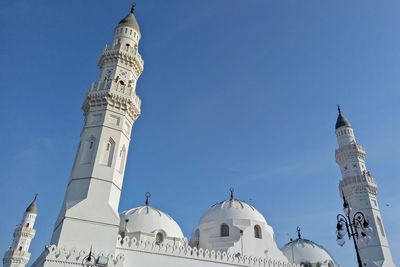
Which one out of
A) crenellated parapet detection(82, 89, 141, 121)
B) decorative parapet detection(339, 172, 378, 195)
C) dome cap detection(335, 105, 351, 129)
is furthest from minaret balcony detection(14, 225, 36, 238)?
dome cap detection(335, 105, 351, 129)

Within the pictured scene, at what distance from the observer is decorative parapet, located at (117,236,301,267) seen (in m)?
16.5

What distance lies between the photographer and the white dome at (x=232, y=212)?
77.9 feet

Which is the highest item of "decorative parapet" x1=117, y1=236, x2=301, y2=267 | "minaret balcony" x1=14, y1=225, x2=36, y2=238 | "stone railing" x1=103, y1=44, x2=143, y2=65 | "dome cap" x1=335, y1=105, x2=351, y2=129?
"dome cap" x1=335, y1=105, x2=351, y2=129

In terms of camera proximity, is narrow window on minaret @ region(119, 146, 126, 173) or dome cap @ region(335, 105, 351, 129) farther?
dome cap @ region(335, 105, 351, 129)

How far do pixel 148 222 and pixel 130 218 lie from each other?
1.29m

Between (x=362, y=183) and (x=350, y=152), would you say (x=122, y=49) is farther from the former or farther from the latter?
(x=362, y=183)

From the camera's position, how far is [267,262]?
19672mm

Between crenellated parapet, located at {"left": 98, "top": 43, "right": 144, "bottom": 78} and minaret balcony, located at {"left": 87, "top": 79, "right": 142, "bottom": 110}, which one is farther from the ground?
crenellated parapet, located at {"left": 98, "top": 43, "right": 144, "bottom": 78}

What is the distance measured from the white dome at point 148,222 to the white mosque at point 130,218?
0.07 meters

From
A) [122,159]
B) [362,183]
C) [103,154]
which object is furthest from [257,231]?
[103,154]

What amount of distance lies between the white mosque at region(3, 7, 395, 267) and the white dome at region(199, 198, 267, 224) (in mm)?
75

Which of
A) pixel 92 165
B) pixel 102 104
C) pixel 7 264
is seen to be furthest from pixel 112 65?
pixel 7 264

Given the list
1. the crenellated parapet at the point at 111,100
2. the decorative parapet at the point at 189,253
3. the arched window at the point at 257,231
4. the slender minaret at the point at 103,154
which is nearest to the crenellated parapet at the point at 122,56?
the slender minaret at the point at 103,154

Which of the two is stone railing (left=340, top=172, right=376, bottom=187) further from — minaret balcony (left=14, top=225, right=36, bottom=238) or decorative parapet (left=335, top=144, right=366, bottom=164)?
minaret balcony (left=14, top=225, right=36, bottom=238)
